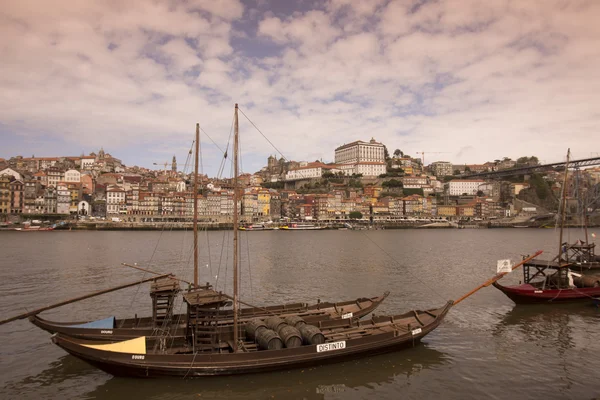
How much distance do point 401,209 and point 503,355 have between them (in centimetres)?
10876

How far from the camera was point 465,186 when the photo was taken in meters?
145

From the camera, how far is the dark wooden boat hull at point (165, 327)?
11.6 metres

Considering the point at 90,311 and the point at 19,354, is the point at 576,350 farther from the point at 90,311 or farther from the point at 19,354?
the point at 90,311

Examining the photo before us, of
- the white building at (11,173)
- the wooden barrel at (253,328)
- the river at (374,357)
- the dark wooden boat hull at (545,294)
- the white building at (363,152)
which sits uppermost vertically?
the white building at (363,152)

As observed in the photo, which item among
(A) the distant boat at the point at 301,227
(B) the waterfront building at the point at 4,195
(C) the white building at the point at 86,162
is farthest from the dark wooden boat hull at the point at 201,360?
(C) the white building at the point at 86,162

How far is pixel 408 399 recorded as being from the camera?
1002 cm

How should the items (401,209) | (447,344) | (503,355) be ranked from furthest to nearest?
(401,209) < (447,344) < (503,355)

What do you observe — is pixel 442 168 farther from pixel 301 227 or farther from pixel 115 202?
pixel 115 202

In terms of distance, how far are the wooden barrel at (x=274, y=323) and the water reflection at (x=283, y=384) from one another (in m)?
1.35

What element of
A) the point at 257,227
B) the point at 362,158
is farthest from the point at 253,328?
the point at 362,158

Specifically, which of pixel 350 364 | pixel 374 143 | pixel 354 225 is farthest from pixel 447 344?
pixel 374 143

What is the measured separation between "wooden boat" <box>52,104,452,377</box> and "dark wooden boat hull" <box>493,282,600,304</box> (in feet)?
23.7

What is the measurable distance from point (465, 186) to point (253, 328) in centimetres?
14690

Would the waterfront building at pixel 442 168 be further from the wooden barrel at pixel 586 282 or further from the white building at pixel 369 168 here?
the wooden barrel at pixel 586 282
